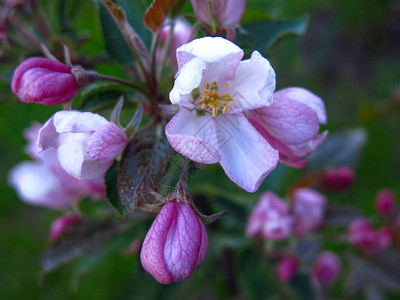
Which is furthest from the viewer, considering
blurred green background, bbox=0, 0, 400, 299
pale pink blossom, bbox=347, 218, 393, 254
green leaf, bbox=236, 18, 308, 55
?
blurred green background, bbox=0, 0, 400, 299

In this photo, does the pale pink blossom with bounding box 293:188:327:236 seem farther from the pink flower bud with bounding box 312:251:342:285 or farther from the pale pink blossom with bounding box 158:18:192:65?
the pale pink blossom with bounding box 158:18:192:65

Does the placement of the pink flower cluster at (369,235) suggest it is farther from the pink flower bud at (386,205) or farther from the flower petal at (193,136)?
the flower petal at (193,136)

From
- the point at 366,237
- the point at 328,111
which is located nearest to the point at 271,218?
the point at 366,237

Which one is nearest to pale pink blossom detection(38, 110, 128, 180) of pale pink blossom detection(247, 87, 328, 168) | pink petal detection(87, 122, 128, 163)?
pink petal detection(87, 122, 128, 163)

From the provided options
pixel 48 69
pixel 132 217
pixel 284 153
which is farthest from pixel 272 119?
pixel 132 217

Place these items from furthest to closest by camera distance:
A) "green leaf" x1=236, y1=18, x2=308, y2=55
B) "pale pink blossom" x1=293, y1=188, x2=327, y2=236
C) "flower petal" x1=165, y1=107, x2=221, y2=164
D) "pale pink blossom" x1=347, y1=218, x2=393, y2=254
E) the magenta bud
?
"pale pink blossom" x1=347, y1=218, x2=393, y2=254, "pale pink blossom" x1=293, y1=188, x2=327, y2=236, the magenta bud, "green leaf" x1=236, y1=18, x2=308, y2=55, "flower petal" x1=165, y1=107, x2=221, y2=164

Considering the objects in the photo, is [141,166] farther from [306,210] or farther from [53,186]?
[306,210]

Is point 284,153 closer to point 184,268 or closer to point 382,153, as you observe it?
point 184,268
